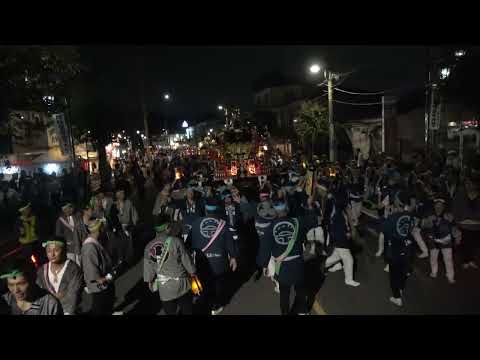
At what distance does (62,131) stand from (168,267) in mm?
10271

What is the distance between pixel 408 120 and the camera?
26641mm

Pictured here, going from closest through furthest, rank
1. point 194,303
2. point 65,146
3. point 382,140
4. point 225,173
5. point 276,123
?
point 194,303
point 65,146
point 225,173
point 382,140
point 276,123

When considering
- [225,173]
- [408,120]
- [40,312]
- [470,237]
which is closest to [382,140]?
[408,120]

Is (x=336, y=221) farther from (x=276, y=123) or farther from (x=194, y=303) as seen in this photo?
(x=276, y=123)

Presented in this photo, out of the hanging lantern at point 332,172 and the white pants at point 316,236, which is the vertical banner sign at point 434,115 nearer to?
the hanging lantern at point 332,172

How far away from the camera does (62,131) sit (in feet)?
42.9

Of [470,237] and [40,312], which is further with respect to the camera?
[470,237]

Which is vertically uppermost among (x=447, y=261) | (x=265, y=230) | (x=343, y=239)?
(x=265, y=230)

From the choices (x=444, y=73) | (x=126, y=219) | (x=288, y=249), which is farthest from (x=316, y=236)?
(x=444, y=73)

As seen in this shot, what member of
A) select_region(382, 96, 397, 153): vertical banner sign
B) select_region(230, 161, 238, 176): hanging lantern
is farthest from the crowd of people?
select_region(382, 96, 397, 153): vertical banner sign

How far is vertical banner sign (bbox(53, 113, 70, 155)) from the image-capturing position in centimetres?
1295

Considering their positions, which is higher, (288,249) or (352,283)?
(288,249)

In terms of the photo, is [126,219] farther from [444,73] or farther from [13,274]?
[444,73]

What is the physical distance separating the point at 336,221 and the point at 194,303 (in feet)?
9.15
